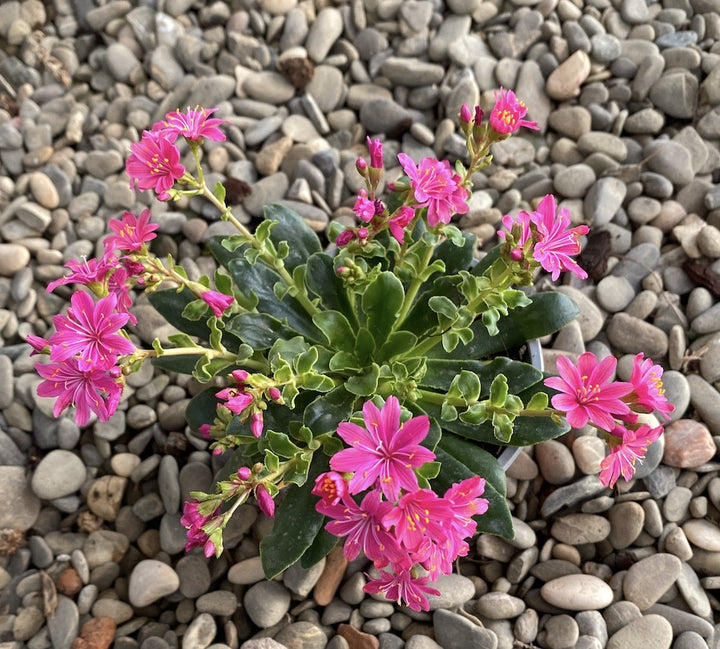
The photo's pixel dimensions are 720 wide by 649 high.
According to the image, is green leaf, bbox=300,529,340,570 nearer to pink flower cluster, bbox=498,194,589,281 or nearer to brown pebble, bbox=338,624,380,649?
brown pebble, bbox=338,624,380,649

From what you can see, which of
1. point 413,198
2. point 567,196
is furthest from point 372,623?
point 567,196

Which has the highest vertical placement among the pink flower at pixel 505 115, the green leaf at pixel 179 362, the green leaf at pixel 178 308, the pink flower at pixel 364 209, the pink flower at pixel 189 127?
the pink flower at pixel 505 115

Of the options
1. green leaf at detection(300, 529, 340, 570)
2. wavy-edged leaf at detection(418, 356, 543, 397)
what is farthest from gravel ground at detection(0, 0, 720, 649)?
wavy-edged leaf at detection(418, 356, 543, 397)

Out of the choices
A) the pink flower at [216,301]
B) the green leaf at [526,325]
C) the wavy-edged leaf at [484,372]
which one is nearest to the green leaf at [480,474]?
the wavy-edged leaf at [484,372]

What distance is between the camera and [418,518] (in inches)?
39.8

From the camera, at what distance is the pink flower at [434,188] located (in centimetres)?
131

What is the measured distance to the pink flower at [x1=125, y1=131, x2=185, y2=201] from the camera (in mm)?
1289

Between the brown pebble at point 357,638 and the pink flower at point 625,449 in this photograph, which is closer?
the pink flower at point 625,449

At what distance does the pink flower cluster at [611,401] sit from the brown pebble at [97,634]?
1.34 m

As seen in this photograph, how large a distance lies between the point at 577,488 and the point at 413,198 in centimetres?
95

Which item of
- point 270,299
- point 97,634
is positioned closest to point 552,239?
point 270,299

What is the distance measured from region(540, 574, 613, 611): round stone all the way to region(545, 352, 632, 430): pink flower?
0.77 metres

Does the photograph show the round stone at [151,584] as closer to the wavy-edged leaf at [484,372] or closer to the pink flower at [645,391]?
the wavy-edged leaf at [484,372]

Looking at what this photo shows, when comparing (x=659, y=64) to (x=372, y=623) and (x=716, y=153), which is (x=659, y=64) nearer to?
(x=716, y=153)
